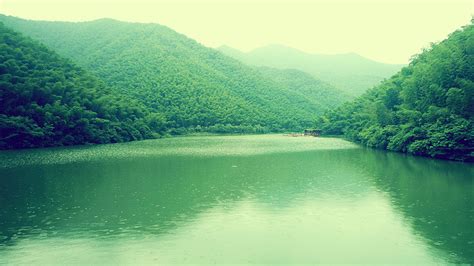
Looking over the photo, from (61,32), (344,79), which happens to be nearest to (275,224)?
(61,32)

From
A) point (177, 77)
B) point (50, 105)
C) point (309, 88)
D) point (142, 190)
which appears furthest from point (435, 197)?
point (309, 88)

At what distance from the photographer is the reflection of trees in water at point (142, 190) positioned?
1528cm

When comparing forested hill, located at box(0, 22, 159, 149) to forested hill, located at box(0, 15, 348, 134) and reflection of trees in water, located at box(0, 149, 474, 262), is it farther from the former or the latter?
forested hill, located at box(0, 15, 348, 134)

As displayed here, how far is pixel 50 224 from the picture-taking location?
49.2 feet

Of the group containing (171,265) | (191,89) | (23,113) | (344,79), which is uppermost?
(344,79)

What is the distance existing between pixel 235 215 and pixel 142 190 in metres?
6.88

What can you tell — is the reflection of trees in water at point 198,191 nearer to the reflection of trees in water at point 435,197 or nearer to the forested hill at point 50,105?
the reflection of trees in water at point 435,197

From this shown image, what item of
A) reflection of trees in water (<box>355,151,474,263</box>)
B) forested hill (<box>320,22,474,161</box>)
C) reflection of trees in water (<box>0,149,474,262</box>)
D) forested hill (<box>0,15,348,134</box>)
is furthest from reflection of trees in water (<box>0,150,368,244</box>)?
forested hill (<box>0,15,348,134</box>)

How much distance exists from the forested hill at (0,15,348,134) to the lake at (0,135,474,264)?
60.0 metres

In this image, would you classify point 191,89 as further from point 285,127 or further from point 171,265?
point 171,265

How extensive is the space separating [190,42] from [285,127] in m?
43.2

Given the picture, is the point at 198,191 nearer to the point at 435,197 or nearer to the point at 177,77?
the point at 435,197

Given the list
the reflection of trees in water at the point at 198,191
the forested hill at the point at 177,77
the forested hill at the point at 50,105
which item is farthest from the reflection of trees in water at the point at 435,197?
the forested hill at the point at 177,77

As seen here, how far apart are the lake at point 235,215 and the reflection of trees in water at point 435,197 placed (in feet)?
0.18
